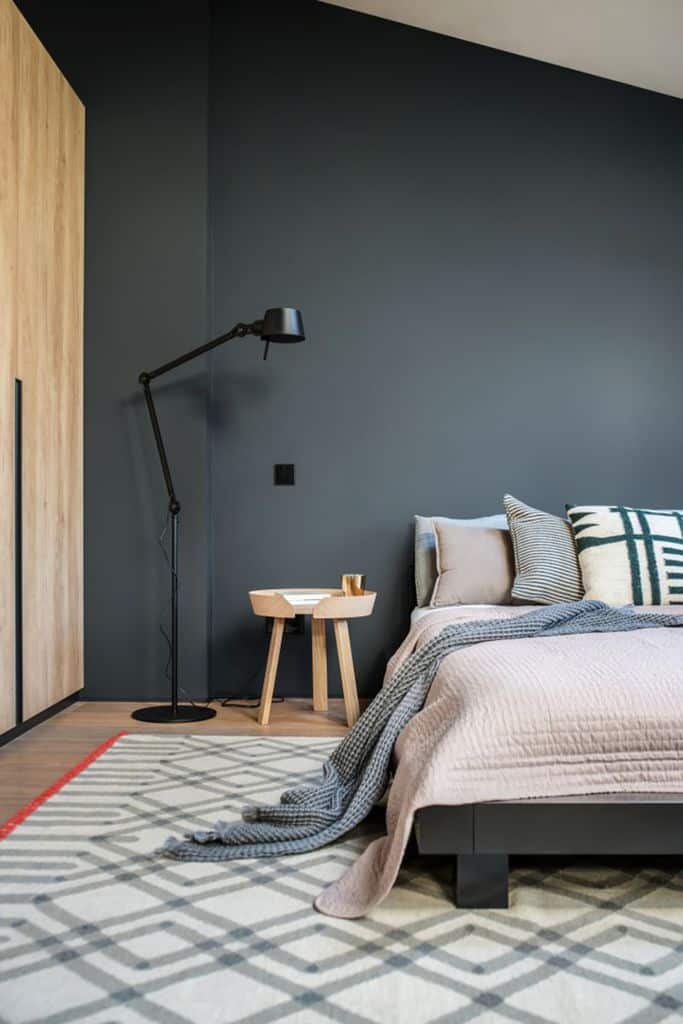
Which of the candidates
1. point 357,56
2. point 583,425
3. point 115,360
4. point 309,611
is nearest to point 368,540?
point 309,611

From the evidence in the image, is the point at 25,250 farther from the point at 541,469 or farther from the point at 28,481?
the point at 541,469

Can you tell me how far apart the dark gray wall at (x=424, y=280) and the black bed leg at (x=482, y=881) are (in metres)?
2.49

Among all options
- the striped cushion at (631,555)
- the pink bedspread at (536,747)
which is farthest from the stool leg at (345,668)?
the pink bedspread at (536,747)

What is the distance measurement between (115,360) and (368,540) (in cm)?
139

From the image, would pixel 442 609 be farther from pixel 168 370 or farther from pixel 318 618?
pixel 168 370

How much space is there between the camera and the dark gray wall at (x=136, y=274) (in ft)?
14.0

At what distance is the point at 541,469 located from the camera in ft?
14.4

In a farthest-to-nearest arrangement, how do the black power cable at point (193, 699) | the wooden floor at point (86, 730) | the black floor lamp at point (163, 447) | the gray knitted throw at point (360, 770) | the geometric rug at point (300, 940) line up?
the black power cable at point (193, 699) < the black floor lamp at point (163, 447) < the wooden floor at point (86, 730) < the gray knitted throw at point (360, 770) < the geometric rug at point (300, 940)

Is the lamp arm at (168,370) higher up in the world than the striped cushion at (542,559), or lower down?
higher up

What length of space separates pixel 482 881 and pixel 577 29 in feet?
11.9

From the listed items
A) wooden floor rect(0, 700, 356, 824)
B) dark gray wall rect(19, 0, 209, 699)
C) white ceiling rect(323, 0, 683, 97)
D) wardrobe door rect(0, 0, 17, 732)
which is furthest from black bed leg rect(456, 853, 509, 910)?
white ceiling rect(323, 0, 683, 97)

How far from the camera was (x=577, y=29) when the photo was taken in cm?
412

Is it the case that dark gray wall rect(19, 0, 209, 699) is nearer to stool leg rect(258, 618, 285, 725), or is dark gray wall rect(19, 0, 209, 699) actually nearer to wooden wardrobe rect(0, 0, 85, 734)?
wooden wardrobe rect(0, 0, 85, 734)

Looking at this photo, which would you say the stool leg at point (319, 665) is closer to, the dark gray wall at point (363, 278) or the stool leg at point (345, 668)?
the stool leg at point (345, 668)
